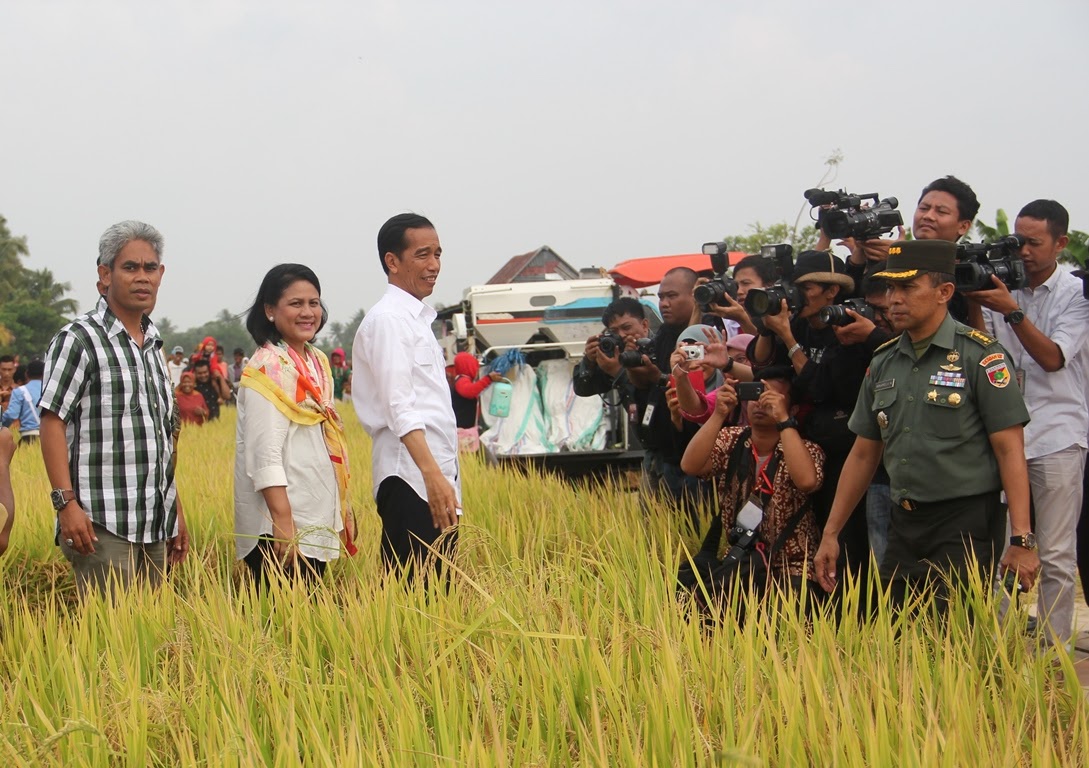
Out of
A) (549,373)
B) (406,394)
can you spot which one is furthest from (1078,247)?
(406,394)

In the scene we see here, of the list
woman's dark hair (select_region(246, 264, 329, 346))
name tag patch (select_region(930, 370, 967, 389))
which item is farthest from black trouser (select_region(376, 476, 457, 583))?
name tag patch (select_region(930, 370, 967, 389))

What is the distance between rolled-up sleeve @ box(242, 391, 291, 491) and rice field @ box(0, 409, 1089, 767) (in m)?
0.40

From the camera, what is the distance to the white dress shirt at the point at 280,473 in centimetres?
378

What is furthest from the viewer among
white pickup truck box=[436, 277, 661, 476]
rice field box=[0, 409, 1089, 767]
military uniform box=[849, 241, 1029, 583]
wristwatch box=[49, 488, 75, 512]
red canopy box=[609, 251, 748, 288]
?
red canopy box=[609, 251, 748, 288]

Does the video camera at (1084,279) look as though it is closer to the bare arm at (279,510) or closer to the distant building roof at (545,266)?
the bare arm at (279,510)

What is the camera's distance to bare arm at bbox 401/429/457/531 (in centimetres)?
356

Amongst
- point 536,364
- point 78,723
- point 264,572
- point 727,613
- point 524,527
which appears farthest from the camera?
point 536,364

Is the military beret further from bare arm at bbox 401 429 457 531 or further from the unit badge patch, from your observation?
bare arm at bbox 401 429 457 531

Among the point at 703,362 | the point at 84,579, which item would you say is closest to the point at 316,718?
the point at 84,579

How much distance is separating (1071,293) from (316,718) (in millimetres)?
2972

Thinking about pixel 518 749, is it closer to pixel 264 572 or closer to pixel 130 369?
pixel 264 572

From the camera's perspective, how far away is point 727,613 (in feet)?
9.54

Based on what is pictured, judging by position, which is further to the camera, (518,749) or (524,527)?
(524,527)

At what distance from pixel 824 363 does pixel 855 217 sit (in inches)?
21.3
